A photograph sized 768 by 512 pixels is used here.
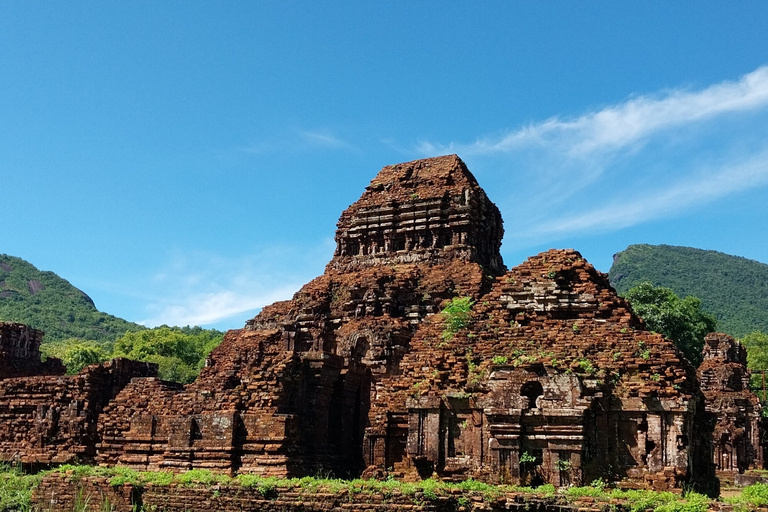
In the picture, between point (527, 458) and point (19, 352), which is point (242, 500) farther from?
point (19, 352)

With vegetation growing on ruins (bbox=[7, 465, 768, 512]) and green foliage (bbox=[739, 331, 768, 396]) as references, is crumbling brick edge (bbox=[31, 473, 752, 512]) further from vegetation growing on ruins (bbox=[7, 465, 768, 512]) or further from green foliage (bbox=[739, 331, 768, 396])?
green foliage (bbox=[739, 331, 768, 396])

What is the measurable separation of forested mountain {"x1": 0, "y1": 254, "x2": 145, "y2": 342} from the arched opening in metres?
96.3

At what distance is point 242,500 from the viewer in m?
15.5

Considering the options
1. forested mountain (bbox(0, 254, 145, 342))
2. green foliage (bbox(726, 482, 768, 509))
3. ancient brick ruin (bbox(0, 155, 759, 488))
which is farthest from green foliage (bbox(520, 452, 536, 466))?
forested mountain (bbox(0, 254, 145, 342))

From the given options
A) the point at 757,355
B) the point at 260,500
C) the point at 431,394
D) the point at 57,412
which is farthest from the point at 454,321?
the point at 757,355

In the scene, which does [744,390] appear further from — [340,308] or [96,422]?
[96,422]

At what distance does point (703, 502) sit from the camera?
12.2 metres

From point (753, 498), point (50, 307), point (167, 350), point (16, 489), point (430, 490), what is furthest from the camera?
point (50, 307)

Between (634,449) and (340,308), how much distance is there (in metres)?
12.5

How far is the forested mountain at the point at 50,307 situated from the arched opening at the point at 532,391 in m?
96.3

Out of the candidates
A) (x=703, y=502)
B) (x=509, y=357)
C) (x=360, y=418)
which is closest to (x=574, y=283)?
(x=509, y=357)

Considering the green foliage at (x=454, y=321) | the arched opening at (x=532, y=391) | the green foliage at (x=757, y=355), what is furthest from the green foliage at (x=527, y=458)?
the green foliage at (x=757, y=355)

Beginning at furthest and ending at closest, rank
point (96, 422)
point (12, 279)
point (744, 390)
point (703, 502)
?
1. point (12, 279)
2. point (744, 390)
3. point (96, 422)
4. point (703, 502)

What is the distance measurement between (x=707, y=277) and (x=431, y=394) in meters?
142
